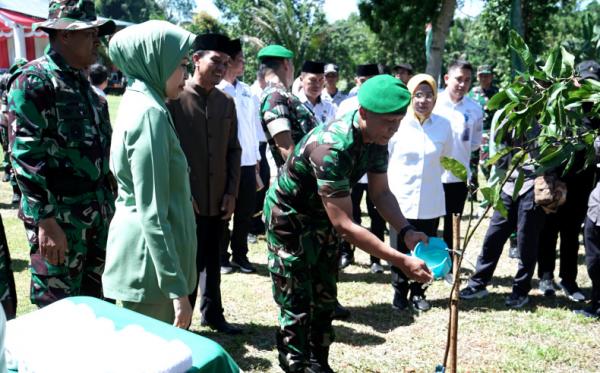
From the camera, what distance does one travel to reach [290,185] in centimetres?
340

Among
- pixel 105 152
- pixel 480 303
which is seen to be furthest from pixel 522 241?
pixel 105 152

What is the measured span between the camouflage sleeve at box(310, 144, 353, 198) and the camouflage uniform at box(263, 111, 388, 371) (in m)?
0.02

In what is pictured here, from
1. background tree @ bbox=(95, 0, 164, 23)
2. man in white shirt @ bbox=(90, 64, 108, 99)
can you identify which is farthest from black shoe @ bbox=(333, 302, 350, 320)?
background tree @ bbox=(95, 0, 164, 23)

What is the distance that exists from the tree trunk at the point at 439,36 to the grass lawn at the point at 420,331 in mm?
10814

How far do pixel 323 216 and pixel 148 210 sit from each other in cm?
117

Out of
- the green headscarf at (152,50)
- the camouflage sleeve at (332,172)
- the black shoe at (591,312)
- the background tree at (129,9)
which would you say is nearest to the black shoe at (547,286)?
the black shoe at (591,312)

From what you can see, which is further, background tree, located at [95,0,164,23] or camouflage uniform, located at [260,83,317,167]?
background tree, located at [95,0,164,23]

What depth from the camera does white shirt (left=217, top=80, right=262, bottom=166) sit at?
653cm

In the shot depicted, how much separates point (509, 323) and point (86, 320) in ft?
12.6

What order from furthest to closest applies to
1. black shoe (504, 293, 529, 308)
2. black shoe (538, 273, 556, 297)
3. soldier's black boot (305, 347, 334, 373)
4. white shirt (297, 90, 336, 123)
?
white shirt (297, 90, 336, 123), black shoe (538, 273, 556, 297), black shoe (504, 293, 529, 308), soldier's black boot (305, 347, 334, 373)

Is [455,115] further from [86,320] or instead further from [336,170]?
[86,320]

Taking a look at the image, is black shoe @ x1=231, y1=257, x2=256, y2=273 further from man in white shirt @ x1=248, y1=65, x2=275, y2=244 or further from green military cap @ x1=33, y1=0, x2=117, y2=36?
green military cap @ x1=33, y1=0, x2=117, y2=36

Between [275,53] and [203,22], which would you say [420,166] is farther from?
[203,22]

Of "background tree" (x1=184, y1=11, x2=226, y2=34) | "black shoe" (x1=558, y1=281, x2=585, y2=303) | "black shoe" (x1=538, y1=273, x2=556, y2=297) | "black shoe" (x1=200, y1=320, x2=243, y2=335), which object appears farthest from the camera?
"background tree" (x1=184, y1=11, x2=226, y2=34)
